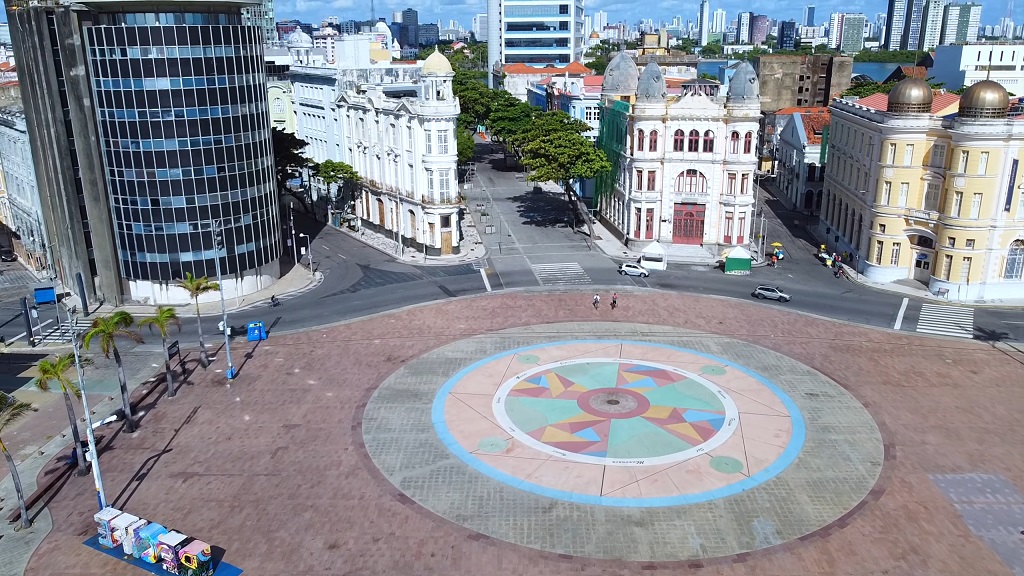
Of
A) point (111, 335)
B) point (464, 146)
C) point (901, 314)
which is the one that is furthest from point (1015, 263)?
point (111, 335)

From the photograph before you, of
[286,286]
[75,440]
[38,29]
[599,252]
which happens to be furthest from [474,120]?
[75,440]

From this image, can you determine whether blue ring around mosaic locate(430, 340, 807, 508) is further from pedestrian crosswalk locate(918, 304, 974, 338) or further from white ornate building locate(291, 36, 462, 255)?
white ornate building locate(291, 36, 462, 255)

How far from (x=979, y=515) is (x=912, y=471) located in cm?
434

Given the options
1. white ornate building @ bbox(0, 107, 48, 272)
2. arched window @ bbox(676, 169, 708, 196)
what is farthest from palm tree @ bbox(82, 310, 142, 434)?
arched window @ bbox(676, 169, 708, 196)

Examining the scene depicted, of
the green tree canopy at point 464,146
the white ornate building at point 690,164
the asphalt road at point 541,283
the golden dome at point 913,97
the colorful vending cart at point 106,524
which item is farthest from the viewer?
the green tree canopy at point 464,146

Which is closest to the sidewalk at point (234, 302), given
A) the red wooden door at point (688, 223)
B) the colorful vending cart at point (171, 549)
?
the colorful vending cart at point (171, 549)

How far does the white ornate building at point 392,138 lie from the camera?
83.9 m

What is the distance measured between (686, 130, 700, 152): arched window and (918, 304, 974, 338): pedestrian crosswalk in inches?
1111

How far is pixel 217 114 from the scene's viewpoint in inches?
2744

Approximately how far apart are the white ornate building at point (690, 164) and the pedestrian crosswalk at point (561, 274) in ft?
34.7

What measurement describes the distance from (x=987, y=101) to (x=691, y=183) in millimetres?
28701

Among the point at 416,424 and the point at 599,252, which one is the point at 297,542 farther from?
the point at 599,252

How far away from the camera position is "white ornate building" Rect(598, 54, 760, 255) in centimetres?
8381

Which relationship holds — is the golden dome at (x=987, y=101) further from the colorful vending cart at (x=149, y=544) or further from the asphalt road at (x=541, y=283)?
the colorful vending cart at (x=149, y=544)
